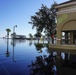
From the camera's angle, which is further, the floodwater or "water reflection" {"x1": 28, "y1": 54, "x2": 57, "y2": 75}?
the floodwater

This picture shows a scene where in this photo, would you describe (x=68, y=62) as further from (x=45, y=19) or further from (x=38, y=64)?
(x=45, y=19)

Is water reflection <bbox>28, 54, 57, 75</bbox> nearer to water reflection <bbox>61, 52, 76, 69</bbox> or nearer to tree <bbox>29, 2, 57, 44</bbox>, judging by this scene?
water reflection <bbox>61, 52, 76, 69</bbox>

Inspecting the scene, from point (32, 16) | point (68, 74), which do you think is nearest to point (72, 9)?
point (32, 16)

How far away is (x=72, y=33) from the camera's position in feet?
131

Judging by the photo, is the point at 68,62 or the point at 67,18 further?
the point at 67,18

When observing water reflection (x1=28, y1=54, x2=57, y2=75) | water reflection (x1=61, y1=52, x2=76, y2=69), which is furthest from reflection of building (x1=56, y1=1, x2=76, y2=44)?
water reflection (x1=28, y1=54, x2=57, y2=75)

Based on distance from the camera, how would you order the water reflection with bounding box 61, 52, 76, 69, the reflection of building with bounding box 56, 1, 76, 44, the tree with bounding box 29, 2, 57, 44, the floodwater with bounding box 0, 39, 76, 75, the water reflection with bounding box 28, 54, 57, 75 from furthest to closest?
the tree with bounding box 29, 2, 57, 44 < the reflection of building with bounding box 56, 1, 76, 44 < the water reflection with bounding box 61, 52, 76, 69 < the floodwater with bounding box 0, 39, 76, 75 < the water reflection with bounding box 28, 54, 57, 75

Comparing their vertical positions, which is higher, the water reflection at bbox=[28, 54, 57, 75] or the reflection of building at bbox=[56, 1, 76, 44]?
the reflection of building at bbox=[56, 1, 76, 44]

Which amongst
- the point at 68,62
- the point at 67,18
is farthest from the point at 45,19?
the point at 68,62

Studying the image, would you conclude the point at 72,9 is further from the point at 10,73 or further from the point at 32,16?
the point at 10,73

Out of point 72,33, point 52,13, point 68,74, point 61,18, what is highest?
point 52,13

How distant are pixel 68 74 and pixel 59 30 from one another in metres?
28.7

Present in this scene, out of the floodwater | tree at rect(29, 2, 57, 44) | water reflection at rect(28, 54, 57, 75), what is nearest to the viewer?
water reflection at rect(28, 54, 57, 75)

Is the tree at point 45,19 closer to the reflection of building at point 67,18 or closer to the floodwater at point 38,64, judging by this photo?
the reflection of building at point 67,18
